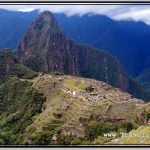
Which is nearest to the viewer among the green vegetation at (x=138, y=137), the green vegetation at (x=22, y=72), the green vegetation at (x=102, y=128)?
the green vegetation at (x=138, y=137)

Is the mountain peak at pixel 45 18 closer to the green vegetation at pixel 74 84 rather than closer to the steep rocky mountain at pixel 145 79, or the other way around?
the green vegetation at pixel 74 84

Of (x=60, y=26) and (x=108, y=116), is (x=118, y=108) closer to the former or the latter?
(x=108, y=116)

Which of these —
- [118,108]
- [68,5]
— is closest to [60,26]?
[68,5]

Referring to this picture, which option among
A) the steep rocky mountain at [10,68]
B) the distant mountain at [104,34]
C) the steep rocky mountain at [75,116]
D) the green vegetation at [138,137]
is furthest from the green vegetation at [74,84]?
the steep rocky mountain at [10,68]

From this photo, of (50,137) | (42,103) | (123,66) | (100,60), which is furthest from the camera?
(100,60)

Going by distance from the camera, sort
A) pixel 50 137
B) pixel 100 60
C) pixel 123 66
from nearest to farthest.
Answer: pixel 50 137 < pixel 123 66 < pixel 100 60

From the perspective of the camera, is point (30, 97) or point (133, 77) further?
point (30, 97)

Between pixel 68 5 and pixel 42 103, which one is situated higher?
pixel 68 5

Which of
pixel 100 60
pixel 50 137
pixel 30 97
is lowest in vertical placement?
pixel 50 137
